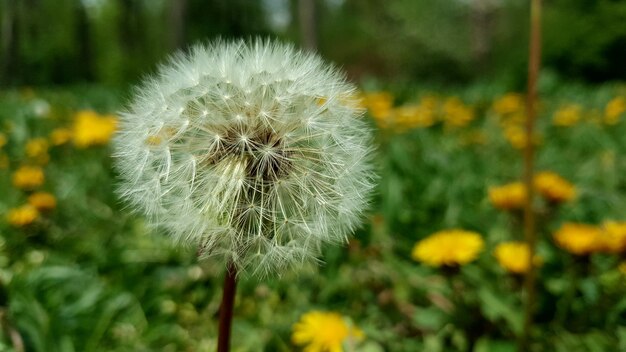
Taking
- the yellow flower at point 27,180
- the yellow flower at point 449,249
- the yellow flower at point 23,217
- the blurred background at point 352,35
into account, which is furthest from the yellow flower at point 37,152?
the blurred background at point 352,35

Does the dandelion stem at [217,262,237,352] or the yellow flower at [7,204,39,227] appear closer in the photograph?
the dandelion stem at [217,262,237,352]

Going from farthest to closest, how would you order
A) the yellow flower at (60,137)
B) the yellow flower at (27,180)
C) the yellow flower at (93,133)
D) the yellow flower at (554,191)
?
the yellow flower at (60,137) < the yellow flower at (93,133) < the yellow flower at (27,180) < the yellow flower at (554,191)

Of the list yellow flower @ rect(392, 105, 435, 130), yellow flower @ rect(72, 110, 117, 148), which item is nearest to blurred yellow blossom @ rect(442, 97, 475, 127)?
yellow flower @ rect(392, 105, 435, 130)

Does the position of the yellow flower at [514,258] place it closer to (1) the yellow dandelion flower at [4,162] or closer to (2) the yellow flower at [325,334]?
(2) the yellow flower at [325,334]

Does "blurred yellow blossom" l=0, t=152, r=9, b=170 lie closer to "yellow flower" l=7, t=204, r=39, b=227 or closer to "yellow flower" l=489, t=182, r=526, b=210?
"yellow flower" l=7, t=204, r=39, b=227

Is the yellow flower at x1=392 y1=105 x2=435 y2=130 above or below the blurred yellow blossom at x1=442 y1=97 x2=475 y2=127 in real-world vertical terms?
above

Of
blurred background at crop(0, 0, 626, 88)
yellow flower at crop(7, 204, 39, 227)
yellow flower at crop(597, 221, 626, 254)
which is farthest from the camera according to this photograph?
blurred background at crop(0, 0, 626, 88)

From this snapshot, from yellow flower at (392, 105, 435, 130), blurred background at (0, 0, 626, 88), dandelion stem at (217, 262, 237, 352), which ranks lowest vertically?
blurred background at (0, 0, 626, 88)
